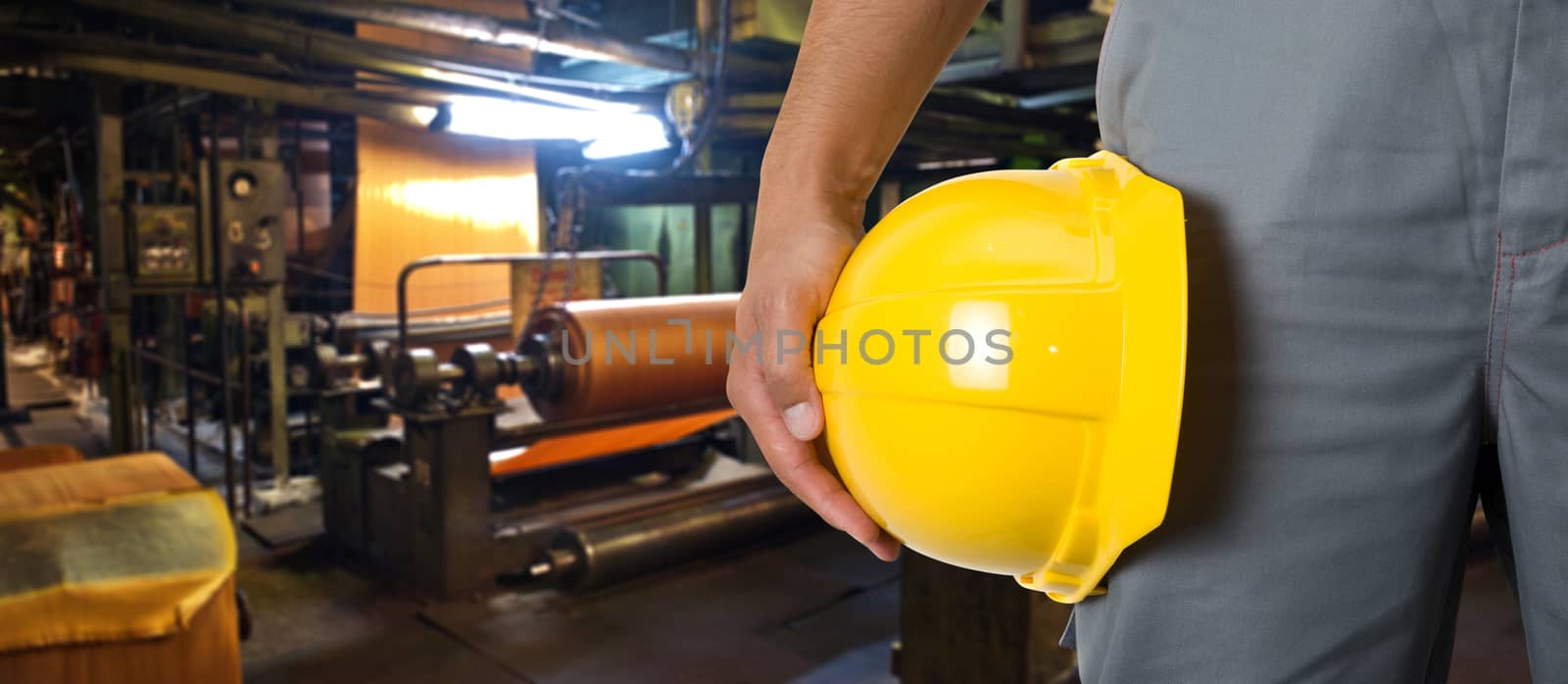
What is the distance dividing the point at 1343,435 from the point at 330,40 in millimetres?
3513

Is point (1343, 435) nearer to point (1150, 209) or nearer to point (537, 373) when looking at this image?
point (1150, 209)

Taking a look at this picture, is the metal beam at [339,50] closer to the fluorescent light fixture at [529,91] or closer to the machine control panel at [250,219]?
the fluorescent light fixture at [529,91]

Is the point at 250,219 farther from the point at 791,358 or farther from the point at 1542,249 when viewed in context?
the point at 1542,249

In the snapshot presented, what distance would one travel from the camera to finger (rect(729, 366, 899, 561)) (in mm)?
785

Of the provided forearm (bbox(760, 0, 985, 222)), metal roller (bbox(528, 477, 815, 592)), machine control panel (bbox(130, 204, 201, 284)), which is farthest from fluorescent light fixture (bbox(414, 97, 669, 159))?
forearm (bbox(760, 0, 985, 222))

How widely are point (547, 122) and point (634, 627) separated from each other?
2079mm

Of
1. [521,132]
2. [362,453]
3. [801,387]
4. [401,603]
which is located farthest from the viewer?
[521,132]

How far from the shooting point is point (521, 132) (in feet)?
14.4

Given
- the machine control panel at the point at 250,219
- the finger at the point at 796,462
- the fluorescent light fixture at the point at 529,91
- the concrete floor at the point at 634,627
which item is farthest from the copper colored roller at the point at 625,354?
the finger at the point at 796,462

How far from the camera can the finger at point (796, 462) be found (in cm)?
79

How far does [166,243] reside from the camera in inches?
155

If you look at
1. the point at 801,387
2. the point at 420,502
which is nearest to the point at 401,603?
the point at 420,502

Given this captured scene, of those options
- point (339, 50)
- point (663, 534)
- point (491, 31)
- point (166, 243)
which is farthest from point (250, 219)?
point (663, 534)

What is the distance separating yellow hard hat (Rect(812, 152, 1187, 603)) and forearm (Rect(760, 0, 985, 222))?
0.23 feet
